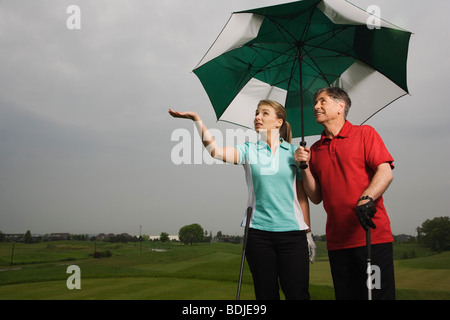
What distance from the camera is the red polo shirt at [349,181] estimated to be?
6.81 ft

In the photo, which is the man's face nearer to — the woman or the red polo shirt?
the red polo shirt

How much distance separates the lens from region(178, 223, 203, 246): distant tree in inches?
2901

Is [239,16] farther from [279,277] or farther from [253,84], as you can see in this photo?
[279,277]

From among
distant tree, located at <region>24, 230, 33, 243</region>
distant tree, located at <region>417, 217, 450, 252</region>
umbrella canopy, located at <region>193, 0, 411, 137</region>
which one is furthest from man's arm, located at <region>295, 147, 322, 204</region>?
distant tree, located at <region>24, 230, 33, 243</region>

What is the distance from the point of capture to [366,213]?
1879 mm

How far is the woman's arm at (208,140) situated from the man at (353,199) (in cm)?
51

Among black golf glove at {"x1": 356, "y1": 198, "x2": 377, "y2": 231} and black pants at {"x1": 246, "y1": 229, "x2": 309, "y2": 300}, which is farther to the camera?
black pants at {"x1": 246, "y1": 229, "x2": 309, "y2": 300}

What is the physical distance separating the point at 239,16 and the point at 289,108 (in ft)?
3.83

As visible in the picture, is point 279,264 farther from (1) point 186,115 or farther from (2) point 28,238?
(2) point 28,238

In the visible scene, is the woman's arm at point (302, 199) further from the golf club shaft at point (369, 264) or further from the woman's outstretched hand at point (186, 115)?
the woman's outstretched hand at point (186, 115)

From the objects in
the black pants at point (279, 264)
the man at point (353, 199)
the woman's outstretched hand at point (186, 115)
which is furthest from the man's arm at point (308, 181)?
the woman's outstretched hand at point (186, 115)

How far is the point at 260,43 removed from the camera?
3.18 meters

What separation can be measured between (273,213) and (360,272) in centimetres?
67

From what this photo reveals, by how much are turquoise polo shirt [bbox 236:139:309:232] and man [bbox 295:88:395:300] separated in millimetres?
134
